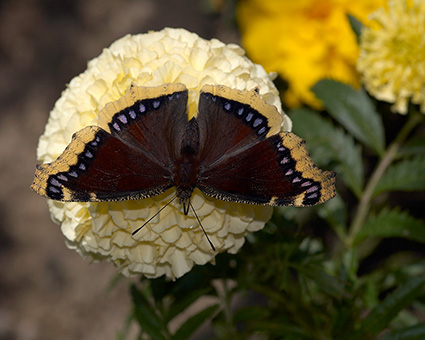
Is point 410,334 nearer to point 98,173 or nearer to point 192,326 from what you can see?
point 192,326

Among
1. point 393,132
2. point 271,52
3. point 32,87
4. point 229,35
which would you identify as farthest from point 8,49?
point 393,132

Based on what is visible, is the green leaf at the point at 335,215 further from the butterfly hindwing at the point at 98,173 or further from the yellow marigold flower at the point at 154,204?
the butterfly hindwing at the point at 98,173

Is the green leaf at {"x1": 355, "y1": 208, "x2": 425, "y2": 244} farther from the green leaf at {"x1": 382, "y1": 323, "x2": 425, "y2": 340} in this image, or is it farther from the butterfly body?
the butterfly body

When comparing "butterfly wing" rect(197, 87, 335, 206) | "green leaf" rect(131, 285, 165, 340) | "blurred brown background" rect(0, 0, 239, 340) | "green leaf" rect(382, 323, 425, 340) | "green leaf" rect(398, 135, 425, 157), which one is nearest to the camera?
"butterfly wing" rect(197, 87, 335, 206)

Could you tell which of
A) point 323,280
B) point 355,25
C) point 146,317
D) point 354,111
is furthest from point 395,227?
point 146,317

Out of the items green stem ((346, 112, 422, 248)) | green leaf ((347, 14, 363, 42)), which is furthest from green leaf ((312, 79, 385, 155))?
green leaf ((347, 14, 363, 42))

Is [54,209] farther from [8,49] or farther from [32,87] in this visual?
[8,49]
